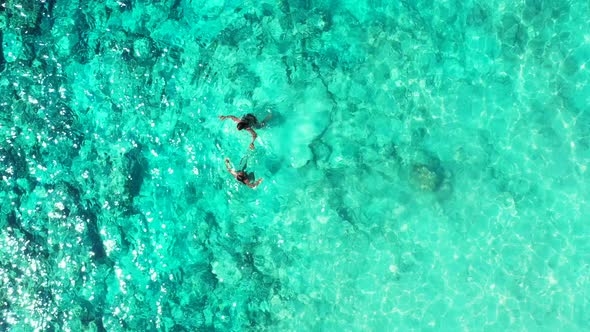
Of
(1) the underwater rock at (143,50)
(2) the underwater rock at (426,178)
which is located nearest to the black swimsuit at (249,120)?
(1) the underwater rock at (143,50)

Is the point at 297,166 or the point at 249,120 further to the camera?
the point at 297,166

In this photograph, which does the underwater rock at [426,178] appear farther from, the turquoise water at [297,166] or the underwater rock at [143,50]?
the underwater rock at [143,50]

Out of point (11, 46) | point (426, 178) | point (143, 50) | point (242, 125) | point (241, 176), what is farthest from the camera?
point (11, 46)

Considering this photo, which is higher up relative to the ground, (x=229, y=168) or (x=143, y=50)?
(x=143, y=50)

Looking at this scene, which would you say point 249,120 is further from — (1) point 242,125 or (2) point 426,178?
(2) point 426,178

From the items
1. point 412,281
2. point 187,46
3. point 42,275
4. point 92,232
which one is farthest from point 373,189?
point 42,275

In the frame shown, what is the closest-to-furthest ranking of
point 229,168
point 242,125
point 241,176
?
point 242,125 < point 241,176 < point 229,168

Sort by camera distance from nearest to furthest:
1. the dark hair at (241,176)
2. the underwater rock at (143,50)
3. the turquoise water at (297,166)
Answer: the turquoise water at (297,166), the dark hair at (241,176), the underwater rock at (143,50)

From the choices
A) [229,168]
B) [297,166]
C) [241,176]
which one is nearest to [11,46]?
[229,168]

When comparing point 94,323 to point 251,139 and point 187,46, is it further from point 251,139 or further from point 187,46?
point 187,46

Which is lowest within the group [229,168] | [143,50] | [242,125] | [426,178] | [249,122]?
[229,168]
